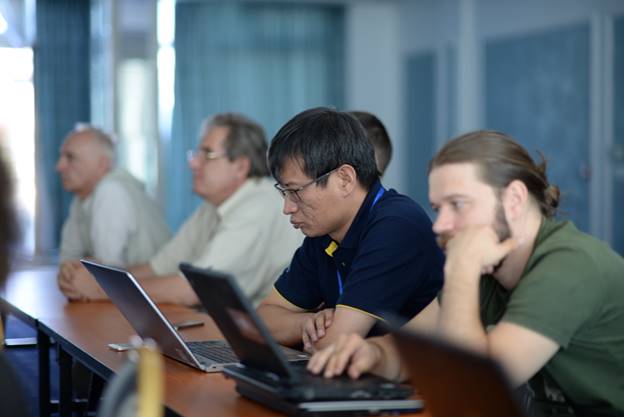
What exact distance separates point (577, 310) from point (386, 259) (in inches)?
30.4

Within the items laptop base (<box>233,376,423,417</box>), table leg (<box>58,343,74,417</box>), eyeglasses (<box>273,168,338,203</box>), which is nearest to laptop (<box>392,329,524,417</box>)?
laptop base (<box>233,376,423,417</box>)

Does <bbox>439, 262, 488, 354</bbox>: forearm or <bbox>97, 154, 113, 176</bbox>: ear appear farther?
<bbox>97, 154, 113, 176</bbox>: ear

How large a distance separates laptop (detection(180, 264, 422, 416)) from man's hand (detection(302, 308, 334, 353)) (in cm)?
59

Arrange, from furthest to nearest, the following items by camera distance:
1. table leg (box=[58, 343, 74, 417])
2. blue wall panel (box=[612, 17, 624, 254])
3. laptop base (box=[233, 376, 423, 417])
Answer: blue wall panel (box=[612, 17, 624, 254])
table leg (box=[58, 343, 74, 417])
laptop base (box=[233, 376, 423, 417])

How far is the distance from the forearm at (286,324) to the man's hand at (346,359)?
76 centimetres

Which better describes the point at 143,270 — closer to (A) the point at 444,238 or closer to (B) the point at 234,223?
Answer: (B) the point at 234,223

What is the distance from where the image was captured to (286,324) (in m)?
2.96

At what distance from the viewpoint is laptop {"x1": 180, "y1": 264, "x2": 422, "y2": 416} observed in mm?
1854

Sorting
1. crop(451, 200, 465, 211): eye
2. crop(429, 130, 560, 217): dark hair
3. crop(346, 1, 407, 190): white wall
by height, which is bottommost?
crop(451, 200, 465, 211): eye

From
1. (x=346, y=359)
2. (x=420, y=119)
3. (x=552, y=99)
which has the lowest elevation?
(x=346, y=359)

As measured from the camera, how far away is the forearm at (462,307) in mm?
1976

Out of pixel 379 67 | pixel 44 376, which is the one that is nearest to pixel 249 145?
pixel 44 376

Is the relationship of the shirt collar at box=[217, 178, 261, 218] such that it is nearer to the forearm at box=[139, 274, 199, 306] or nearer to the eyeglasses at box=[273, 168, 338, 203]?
the forearm at box=[139, 274, 199, 306]

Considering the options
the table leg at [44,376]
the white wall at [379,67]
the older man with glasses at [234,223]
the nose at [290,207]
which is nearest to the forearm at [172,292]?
the older man with glasses at [234,223]
